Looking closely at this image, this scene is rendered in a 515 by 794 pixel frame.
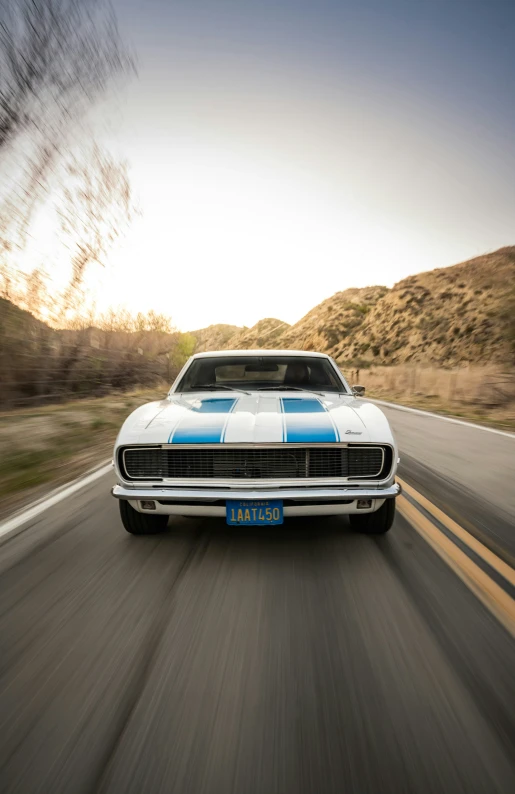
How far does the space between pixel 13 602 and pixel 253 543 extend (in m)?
1.51

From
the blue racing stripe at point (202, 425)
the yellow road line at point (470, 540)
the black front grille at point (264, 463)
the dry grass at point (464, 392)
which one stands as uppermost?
the blue racing stripe at point (202, 425)

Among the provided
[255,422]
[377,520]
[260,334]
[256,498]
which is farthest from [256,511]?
[260,334]

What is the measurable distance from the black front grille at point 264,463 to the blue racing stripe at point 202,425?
0.07 metres

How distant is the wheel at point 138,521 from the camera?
360 centimetres

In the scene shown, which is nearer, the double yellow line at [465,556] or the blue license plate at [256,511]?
the double yellow line at [465,556]

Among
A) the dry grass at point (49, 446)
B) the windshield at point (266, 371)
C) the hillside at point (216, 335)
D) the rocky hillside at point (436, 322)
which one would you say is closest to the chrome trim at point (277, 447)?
the windshield at point (266, 371)

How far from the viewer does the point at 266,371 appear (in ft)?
16.5

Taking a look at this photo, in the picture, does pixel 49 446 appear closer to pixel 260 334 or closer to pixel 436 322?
pixel 436 322

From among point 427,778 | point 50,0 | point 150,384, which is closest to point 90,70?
point 50,0

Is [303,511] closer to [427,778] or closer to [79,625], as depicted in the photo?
[79,625]

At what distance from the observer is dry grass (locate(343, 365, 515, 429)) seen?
13.4 metres

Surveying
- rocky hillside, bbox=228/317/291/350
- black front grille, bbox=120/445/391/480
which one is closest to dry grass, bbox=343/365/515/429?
black front grille, bbox=120/445/391/480

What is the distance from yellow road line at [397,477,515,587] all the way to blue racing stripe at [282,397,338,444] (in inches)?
49.4

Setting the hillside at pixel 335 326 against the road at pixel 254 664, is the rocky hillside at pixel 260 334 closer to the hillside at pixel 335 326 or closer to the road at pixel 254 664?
the hillside at pixel 335 326
